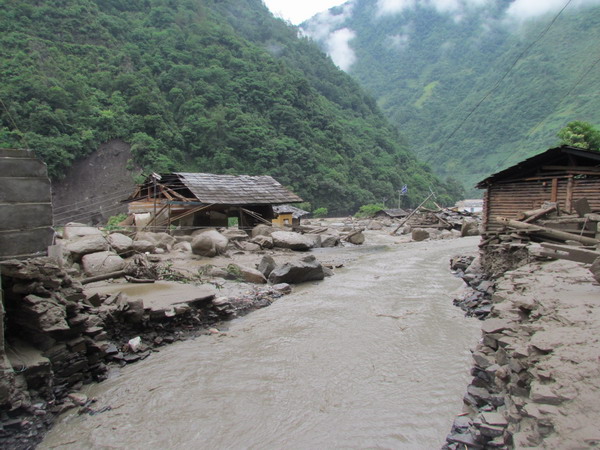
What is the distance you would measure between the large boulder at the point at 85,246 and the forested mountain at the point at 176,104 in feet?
102

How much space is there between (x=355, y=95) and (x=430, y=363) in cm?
10178

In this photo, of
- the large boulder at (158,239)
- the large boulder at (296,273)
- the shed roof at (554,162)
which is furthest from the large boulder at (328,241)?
the shed roof at (554,162)

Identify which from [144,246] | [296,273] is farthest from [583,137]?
[144,246]

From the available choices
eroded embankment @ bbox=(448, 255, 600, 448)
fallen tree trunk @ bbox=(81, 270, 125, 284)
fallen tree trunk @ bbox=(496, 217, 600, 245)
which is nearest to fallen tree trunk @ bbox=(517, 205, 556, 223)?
fallen tree trunk @ bbox=(496, 217, 600, 245)

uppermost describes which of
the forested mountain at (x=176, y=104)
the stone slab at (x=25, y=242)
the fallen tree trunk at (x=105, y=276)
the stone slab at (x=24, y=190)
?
the forested mountain at (x=176, y=104)

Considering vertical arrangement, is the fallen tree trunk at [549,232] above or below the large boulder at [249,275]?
above

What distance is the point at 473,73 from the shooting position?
12350cm

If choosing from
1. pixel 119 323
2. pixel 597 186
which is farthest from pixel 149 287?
pixel 597 186

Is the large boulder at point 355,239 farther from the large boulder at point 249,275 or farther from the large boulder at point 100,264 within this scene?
the large boulder at point 100,264

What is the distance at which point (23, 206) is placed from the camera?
4766 millimetres

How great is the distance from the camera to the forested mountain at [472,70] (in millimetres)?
75938

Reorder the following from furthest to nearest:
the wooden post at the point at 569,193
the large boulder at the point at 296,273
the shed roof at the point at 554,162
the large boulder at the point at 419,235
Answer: the large boulder at the point at 419,235
the large boulder at the point at 296,273
the wooden post at the point at 569,193
the shed roof at the point at 554,162

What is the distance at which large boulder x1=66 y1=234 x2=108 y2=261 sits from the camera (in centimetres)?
1006

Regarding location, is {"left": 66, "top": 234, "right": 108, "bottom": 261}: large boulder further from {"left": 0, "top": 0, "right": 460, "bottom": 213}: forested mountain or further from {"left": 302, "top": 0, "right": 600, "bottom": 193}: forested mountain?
{"left": 0, "top": 0, "right": 460, "bottom": 213}: forested mountain
